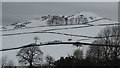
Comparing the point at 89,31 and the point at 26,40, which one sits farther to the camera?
Answer: the point at 89,31

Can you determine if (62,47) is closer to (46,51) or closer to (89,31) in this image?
(46,51)

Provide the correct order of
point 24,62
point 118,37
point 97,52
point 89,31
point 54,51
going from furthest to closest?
1. point 89,31
2. point 54,51
3. point 118,37
4. point 24,62
5. point 97,52

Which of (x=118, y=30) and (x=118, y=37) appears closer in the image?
(x=118, y=37)

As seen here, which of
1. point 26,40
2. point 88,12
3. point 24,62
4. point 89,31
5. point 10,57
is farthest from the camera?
point 88,12

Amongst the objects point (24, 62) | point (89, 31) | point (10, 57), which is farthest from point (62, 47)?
point (89, 31)

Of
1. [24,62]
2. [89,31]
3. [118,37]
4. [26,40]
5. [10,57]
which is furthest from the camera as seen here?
[89,31]

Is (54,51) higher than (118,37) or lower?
lower

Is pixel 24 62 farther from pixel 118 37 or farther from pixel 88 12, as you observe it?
pixel 88 12

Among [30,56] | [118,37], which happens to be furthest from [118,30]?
[30,56]

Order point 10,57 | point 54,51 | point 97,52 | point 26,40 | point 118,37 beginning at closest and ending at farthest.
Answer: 1. point 97,52
2. point 118,37
3. point 10,57
4. point 54,51
5. point 26,40
